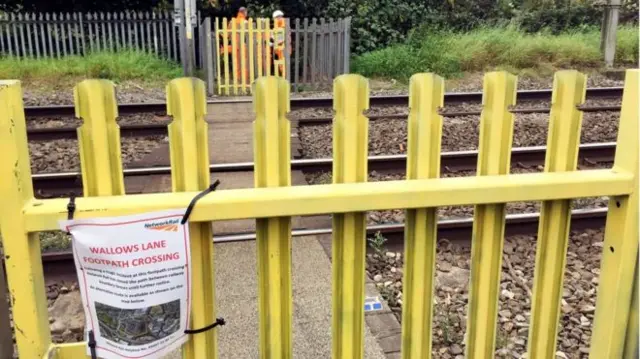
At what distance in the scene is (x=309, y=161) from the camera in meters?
6.68

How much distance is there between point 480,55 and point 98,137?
14718mm

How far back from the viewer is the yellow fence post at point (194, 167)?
6.91ft

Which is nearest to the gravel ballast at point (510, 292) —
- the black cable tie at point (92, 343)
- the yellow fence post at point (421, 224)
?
the yellow fence post at point (421, 224)

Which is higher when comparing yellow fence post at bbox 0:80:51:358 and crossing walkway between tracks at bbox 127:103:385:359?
yellow fence post at bbox 0:80:51:358

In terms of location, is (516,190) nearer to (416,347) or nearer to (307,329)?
(416,347)

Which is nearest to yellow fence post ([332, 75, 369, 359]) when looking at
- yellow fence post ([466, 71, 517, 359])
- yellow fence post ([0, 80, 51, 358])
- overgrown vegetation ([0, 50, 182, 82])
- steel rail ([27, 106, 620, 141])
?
yellow fence post ([466, 71, 517, 359])

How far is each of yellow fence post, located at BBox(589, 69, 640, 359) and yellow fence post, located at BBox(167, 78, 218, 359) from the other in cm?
162

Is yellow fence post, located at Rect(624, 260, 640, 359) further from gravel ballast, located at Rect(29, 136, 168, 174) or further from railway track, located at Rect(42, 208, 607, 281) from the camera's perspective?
gravel ballast, located at Rect(29, 136, 168, 174)

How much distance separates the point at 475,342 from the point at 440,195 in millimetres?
704

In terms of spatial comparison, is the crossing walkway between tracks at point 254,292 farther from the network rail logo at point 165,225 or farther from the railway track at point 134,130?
the railway track at point 134,130

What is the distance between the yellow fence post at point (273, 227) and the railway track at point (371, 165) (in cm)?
408

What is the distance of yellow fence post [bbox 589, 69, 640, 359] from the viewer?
243cm

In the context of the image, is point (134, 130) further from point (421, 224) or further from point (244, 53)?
point (421, 224)

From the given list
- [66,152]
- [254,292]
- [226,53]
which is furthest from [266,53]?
[254,292]
